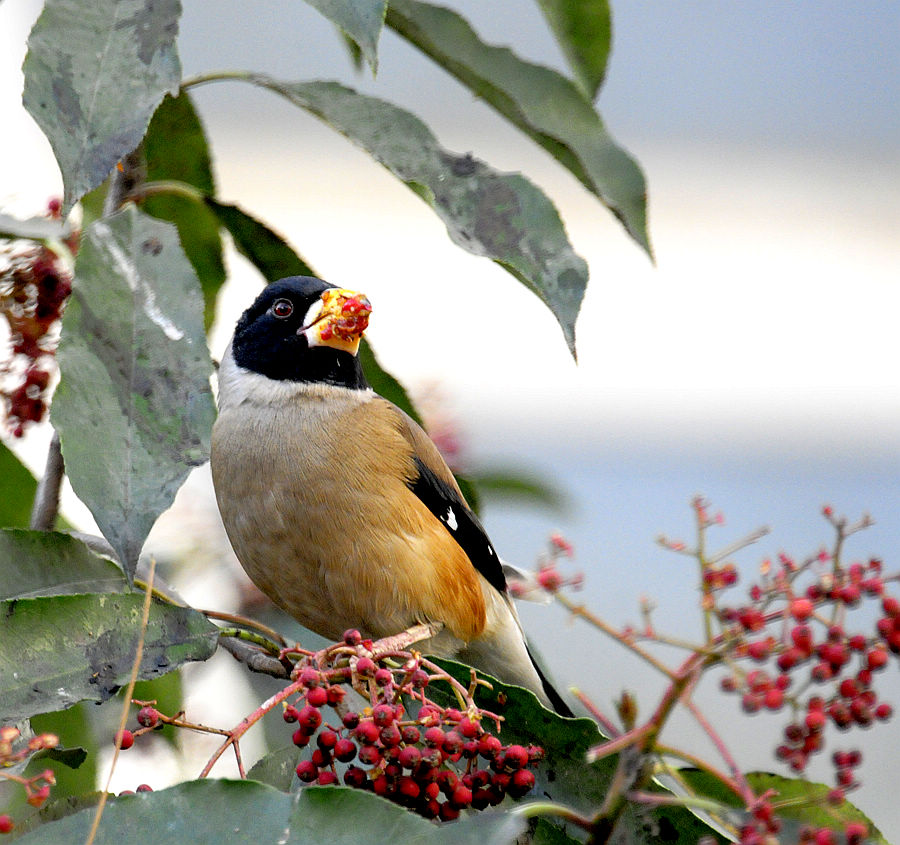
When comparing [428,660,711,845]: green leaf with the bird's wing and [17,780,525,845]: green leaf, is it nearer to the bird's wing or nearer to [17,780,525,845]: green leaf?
[17,780,525,845]: green leaf

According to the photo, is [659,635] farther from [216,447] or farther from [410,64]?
[410,64]

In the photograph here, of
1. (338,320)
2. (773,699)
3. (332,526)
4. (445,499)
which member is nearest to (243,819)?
(773,699)

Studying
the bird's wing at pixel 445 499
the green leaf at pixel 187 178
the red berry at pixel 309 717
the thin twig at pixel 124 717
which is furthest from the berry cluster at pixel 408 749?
the green leaf at pixel 187 178

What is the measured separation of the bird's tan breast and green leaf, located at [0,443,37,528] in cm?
26

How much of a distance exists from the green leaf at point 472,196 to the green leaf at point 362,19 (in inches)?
7.6

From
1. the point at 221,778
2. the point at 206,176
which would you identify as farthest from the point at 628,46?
the point at 221,778

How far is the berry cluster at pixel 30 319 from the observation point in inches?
66.4

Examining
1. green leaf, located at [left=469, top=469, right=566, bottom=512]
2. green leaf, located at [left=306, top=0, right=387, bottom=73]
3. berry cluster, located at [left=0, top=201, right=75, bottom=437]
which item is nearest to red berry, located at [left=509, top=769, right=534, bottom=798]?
green leaf, located at [left=306, top=0, right=387, bottom=73]

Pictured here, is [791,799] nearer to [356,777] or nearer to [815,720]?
[815,720]

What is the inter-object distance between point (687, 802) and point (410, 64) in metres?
6.64

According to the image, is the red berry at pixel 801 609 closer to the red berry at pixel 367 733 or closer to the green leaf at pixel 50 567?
the red berry at pixel 367 733

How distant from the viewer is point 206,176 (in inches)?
78.4

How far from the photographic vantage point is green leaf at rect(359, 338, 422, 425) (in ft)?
6.18

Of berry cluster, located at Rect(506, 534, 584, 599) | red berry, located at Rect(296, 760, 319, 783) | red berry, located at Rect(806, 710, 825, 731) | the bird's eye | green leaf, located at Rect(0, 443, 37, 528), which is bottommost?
green leaf, located at Rect(0, 443, 37, 528)
